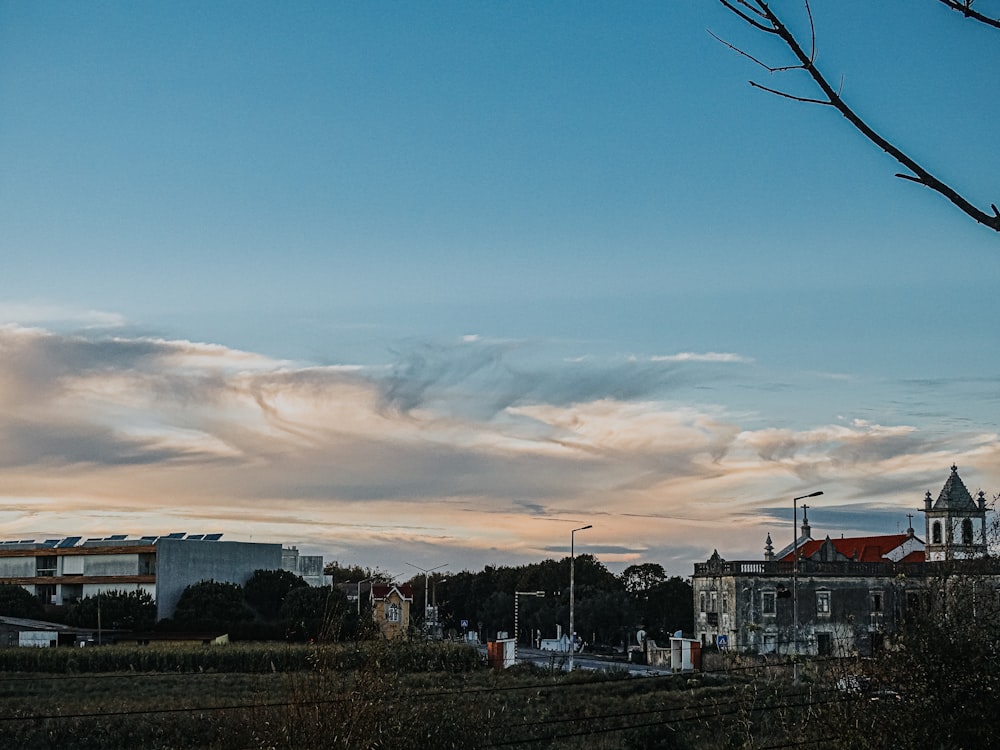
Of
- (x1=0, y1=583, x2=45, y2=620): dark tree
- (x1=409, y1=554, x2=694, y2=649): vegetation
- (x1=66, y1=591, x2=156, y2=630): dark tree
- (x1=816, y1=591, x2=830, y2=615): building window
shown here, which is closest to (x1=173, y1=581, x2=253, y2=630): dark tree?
(x1=66, y1=591, x2=156, y2=630): dark tree

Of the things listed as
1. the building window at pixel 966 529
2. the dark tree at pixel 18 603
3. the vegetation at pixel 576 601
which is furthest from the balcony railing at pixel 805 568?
the dark tree at pixel 18 603

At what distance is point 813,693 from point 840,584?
56.0 metres

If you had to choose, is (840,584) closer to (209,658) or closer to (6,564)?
(209,658)

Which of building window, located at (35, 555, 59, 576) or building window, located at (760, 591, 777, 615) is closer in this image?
building window, located at (760, 591, 777, 615)

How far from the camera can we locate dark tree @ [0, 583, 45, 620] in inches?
2446

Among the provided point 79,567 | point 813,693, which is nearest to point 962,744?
point 813,693

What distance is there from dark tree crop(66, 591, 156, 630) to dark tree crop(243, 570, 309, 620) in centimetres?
631

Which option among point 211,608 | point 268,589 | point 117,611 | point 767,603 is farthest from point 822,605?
point 117,611

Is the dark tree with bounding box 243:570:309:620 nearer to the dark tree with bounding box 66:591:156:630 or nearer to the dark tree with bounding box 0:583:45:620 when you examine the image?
the dark tree with bounding box 66:591:156:630

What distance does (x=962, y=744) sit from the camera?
10727 millimetres

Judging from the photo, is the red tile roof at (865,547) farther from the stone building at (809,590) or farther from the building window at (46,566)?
the building window at (46,566)

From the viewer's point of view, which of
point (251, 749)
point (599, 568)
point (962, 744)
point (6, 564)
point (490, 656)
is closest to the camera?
point (962, 744)

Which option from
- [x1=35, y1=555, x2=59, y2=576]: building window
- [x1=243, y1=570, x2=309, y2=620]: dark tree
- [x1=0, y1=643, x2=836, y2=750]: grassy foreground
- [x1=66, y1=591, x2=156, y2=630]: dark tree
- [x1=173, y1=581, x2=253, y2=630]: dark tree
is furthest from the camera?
[x1=35, y1=555, x2=59, y2=576]: building window

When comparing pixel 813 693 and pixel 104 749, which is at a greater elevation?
pixel 813 693
